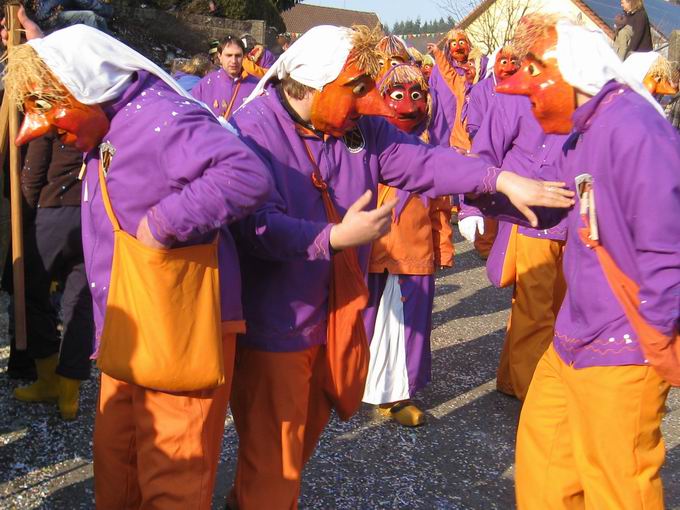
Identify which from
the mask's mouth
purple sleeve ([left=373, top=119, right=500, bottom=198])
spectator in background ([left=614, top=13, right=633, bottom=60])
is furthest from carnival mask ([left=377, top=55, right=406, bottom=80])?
spectator in background ([left=614, top=13, right=633, bottom=60])

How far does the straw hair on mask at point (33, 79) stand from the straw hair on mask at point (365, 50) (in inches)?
37.3

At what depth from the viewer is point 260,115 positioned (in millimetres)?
2773

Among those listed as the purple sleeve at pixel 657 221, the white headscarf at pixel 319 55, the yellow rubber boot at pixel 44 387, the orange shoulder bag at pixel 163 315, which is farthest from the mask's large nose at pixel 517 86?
the yellow rubber boot at pixel 44 387

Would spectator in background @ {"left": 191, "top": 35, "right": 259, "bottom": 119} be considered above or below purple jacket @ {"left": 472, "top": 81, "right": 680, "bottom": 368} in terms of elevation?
below

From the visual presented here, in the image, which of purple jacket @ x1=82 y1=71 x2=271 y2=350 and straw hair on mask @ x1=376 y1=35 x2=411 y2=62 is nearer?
purple jacket @ x1=82 y1=71 x2=271 y2=350

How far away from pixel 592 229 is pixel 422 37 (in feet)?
82.6

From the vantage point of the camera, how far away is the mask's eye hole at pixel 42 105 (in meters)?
2.37

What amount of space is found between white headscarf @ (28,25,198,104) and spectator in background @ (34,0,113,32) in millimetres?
5516

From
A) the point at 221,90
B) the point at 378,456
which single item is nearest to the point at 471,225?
the point at 378,456

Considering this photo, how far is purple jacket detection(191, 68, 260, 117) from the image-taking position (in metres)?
7.23

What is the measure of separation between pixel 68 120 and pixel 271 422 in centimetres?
123

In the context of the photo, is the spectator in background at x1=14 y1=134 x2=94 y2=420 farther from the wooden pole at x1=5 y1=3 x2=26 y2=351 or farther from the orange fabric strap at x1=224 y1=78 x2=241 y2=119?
the orange fabric strap at x1=224 y1=78 x2=241 y2=119

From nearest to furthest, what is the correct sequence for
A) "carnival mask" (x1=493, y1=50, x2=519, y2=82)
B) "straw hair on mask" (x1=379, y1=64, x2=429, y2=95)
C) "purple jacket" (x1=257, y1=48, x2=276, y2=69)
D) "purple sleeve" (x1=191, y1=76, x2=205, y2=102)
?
"straw hair on mask" (x1=379, y1=64, x2=429, y2=95)
"carnival mask" (x1=493, y1=50, x2=519, y2=82)
"purple sleeve" (x1=191, y1=76, x2=205, y2=102)
"purple jacket" (x1=257, y1=48, x2=276, y2=69)

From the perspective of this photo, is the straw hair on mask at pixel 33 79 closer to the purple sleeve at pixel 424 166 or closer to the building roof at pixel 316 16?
the purple sleeve at pixel 424 166
